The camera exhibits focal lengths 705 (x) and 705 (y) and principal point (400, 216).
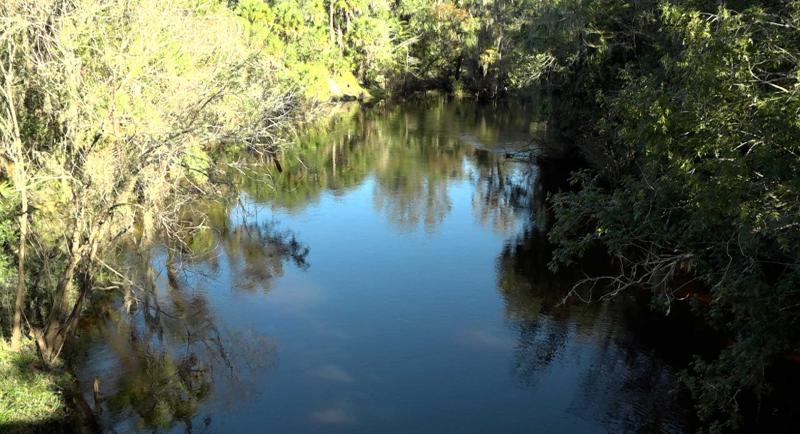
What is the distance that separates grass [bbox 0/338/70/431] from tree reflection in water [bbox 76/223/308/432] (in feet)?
2.94

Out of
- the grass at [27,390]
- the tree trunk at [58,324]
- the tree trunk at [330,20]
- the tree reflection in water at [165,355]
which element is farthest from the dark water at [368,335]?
the tree trunk at [330,20]

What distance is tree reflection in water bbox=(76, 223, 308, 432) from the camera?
15188 millimetres

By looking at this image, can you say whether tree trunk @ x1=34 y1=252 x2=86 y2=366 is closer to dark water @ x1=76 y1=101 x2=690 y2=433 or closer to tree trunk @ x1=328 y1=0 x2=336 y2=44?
dark water @ x1=76 y1=101 x2=690 y2=433

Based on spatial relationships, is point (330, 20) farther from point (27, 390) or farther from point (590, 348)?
point (27, 390)

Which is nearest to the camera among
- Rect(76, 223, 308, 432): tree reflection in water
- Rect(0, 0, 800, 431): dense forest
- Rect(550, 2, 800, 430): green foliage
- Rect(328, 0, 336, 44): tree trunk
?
Rect(550, 2, 800, 430): green foliage

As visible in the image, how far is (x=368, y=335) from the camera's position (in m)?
19.1

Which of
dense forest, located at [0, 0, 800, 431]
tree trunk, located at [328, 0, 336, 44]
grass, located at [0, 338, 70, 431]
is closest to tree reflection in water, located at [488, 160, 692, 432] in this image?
dense forest, located at [0, 0, 800, 431]

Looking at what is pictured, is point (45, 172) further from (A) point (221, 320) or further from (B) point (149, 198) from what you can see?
(A) point (221, 320)

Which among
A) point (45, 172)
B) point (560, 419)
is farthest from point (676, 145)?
point (45, 172)

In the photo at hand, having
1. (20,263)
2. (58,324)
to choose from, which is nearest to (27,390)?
(58,324)

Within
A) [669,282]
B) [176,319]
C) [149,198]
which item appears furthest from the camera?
[669,282]

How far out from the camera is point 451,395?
16.3m

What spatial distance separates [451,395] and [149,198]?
8.24 m

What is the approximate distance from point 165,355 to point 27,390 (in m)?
3.85
